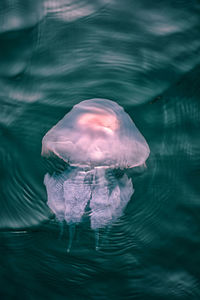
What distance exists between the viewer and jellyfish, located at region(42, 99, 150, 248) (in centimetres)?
224

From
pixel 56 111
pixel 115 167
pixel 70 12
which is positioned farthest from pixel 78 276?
pixel 70 12

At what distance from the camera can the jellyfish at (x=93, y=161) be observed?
2242 millimetres

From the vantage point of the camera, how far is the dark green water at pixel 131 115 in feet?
6.88

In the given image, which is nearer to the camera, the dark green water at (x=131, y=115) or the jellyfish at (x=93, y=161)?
the dark green water at (x=131, y=115)

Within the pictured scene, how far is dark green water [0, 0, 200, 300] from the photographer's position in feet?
6.88

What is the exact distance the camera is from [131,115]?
2.96 m

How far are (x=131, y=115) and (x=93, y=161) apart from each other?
0.77 m

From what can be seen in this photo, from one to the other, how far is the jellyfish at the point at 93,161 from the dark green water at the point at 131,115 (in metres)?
0.11

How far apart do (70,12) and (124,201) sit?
104 inches

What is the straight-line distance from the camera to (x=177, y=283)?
6.86 ft

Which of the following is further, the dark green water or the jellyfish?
the jellyfish

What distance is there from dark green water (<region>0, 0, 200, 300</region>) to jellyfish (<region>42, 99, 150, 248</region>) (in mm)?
112

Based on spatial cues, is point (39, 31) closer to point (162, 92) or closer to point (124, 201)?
point (162, 92)

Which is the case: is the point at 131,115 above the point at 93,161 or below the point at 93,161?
above
